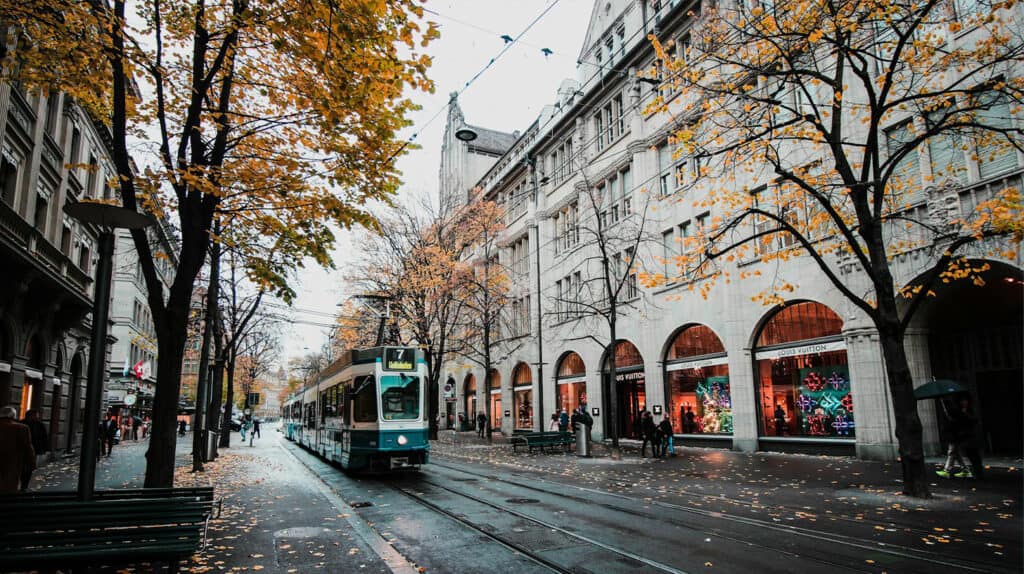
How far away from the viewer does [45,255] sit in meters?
18.7

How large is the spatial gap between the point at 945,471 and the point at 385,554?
484 inches

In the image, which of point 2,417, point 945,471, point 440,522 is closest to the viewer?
point 2,417

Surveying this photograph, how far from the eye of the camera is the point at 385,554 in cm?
718

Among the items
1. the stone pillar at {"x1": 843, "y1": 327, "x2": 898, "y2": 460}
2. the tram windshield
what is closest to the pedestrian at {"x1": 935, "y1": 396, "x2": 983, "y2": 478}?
the stone pillar at {"x1": 843, "y1": 327, "x2": 898, "y2": 460}

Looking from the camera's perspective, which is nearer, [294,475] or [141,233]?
[141,233]

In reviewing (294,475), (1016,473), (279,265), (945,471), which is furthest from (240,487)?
(1016,473)

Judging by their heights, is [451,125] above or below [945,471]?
above

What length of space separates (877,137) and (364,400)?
47.1 ft

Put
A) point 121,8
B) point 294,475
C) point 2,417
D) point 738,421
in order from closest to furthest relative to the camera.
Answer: point 2,417
point 121,8
point 294,475
point 738,421

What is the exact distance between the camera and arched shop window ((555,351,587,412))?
3216 centimetres

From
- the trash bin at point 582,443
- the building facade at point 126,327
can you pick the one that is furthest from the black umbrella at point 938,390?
the building facade at point 126,327

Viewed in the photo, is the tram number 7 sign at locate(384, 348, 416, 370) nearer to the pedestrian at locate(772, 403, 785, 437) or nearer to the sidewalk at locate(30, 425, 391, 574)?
the sidewalk at locate(30, 425, 391, 574)

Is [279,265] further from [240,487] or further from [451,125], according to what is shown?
[451,125]

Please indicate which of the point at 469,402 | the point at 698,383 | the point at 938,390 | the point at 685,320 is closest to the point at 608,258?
the point at 685,320
